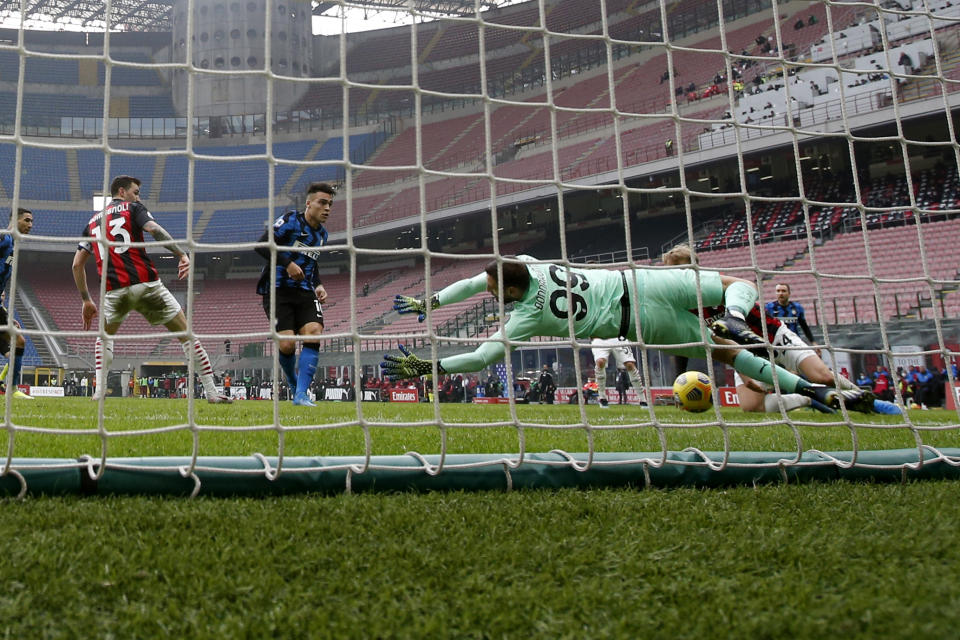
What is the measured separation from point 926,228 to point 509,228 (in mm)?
13245

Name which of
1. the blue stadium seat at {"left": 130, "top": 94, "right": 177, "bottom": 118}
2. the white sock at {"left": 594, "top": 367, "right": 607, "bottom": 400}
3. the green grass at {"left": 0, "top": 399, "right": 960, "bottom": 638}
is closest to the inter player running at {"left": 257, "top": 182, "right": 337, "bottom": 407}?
the green grass at {"left": 0, "top": 399, "right": 960, "bottom": 638}

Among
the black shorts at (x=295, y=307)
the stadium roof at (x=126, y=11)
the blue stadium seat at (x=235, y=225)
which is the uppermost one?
the stadium roof at (x=126, y=11)

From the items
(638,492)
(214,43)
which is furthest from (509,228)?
(638,492)

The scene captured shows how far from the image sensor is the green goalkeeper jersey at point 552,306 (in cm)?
397

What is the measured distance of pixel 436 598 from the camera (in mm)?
1257

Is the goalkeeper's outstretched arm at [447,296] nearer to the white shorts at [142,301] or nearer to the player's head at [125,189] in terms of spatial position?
the player's head at [125,189]

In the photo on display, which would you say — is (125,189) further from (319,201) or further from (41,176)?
(41,176)

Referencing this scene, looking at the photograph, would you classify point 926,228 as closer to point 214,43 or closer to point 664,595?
point 664,595

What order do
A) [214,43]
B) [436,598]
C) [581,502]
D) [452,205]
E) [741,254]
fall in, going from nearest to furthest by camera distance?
[436,598] → [581,502] → [741,254] → [452,205] → [214,43]

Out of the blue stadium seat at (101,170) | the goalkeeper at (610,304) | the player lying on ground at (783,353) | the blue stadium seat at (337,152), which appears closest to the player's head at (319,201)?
the goalkeeper at (610,304)

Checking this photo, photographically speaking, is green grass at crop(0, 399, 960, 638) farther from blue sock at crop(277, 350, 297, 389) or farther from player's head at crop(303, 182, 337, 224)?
blue sock at crop(277, 350, 297, 389)

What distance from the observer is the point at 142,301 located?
18.8 feet

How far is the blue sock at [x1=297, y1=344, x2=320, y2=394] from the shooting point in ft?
19.8

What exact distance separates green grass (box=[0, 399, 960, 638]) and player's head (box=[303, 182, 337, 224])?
3853 millimetres
